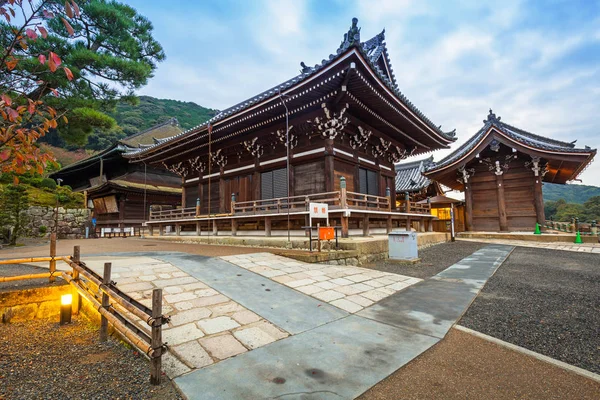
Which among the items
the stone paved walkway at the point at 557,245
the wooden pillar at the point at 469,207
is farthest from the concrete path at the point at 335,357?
the wooden pillar at the point at 469,207

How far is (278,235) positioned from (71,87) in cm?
1108

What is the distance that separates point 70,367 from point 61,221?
24.0 metres

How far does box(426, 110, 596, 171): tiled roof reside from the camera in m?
12.9

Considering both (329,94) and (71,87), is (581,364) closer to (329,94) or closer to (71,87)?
(329,94)

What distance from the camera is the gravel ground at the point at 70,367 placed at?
7.24ft

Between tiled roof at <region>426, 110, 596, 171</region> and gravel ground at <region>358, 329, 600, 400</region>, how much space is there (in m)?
14.6

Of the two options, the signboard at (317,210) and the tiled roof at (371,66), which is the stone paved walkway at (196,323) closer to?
the signboard at (317,210)

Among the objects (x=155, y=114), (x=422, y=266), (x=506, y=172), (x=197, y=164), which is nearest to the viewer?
(x=422, y=266)

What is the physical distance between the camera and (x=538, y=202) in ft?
45.5

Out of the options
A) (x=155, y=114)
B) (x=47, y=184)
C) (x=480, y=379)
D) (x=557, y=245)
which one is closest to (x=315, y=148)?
(x=480, y=379)

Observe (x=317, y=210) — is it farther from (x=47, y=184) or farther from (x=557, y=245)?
(x=47, y=184)

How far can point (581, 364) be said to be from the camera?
8.27 feet

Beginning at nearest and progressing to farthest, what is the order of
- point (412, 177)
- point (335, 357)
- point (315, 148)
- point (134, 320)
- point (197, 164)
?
point (335, 357) < point (134, 320) < point (315, 148) < point (197, 164) < point (412, 177)

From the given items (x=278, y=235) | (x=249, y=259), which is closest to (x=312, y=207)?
(x=249, y=259)
